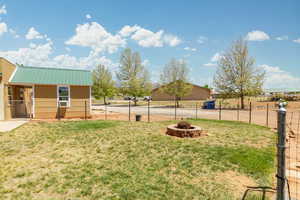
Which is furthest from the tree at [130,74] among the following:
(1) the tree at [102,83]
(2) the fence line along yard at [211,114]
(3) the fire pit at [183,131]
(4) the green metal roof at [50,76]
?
(3) the fire pit at [183,131]

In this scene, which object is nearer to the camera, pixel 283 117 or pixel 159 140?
pixel 283 117

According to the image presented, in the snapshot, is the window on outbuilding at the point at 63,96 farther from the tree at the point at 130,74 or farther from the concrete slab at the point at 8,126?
the tree at the point at 130,74

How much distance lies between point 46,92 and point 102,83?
25.8m

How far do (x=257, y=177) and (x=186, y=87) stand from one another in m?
29.5

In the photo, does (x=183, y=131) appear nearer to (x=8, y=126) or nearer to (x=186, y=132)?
(x=186, y=132)

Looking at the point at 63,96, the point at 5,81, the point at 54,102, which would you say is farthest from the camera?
the point at 63,96

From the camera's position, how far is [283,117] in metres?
2.04

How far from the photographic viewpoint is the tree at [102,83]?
39125 millimetres

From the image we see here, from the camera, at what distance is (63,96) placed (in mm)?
14211

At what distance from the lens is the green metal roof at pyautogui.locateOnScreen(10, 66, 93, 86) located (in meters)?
13.2

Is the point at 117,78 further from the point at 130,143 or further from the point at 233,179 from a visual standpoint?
the point at 233,179

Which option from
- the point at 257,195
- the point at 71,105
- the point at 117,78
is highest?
the point at 117,78

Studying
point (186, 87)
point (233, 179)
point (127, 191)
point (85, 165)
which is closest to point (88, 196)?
point (127, 191)

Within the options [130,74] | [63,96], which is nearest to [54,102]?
[63,96]
